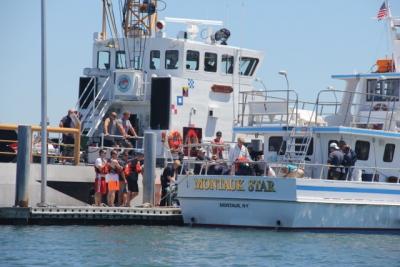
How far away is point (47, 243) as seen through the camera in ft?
70.0

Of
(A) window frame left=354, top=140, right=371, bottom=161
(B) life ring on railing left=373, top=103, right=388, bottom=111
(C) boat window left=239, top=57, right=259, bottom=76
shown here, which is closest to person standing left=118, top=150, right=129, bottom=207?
(A) window frame left=354, top=140, right=371, bottom=161

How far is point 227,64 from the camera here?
32500 millimetres

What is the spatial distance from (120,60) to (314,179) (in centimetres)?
975

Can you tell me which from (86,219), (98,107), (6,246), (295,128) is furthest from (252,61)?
(6,246)

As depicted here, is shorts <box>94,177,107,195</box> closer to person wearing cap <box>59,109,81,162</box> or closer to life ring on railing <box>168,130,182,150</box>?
person wearing cap <box>59,109,81,162</box>

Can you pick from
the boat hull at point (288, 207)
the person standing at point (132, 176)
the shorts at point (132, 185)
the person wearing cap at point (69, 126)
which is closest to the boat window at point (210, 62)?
the person wearing cap at point (69, 126)

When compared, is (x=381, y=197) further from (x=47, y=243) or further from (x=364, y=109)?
(x=47, y=243)

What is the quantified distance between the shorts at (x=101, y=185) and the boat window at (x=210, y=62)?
6.93 metres

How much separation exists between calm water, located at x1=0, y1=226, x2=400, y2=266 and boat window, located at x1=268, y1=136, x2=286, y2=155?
2.98 metres

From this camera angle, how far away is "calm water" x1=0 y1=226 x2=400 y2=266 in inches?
768

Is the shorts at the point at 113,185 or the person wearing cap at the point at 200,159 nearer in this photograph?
the shorts at the point at 113,185

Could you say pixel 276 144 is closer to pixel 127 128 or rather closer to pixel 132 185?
pixel 132 185

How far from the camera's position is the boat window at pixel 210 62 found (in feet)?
105

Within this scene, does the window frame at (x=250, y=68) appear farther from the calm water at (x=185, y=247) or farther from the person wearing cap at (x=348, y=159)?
the calm water at (x=185, y=247)
